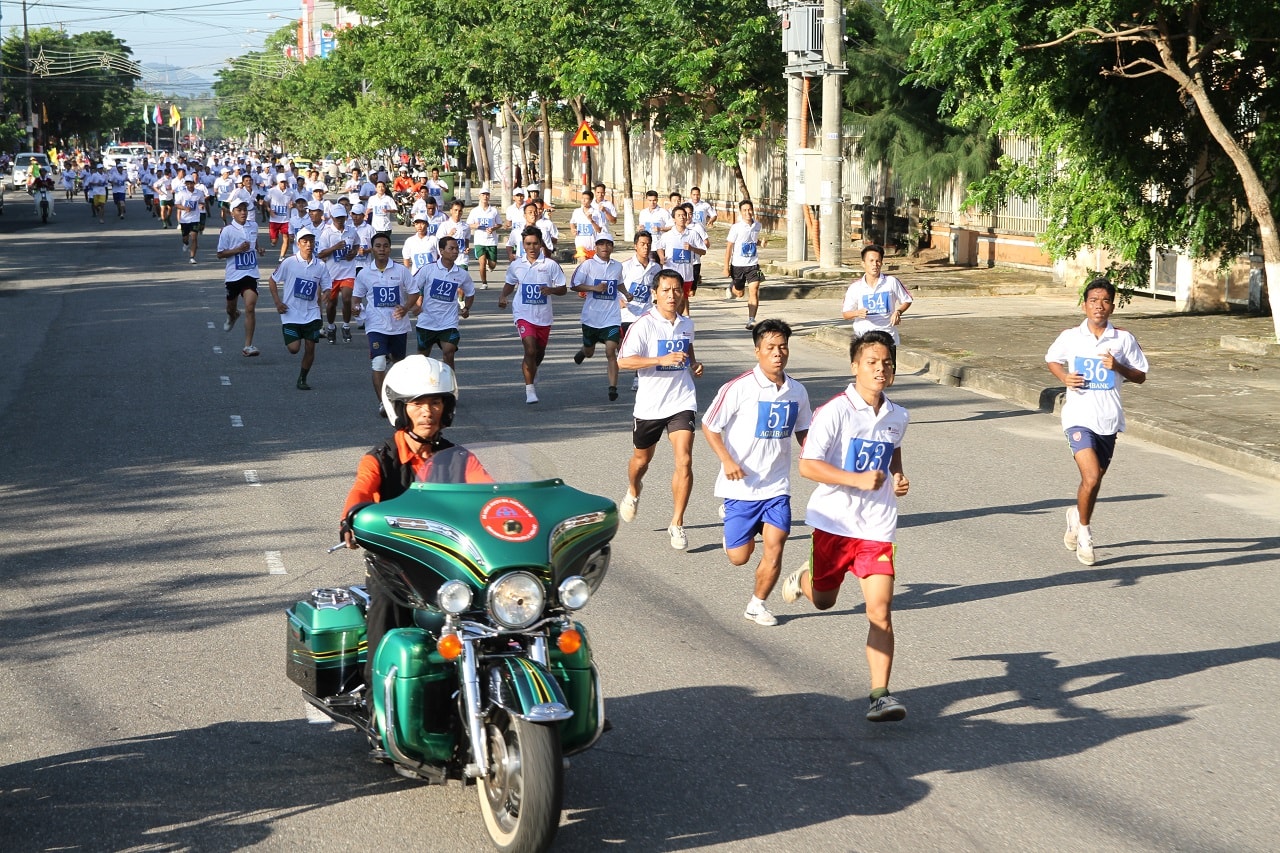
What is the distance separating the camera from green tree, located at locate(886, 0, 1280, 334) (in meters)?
16.7

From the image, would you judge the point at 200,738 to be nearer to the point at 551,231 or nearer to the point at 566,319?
the point at 566,319

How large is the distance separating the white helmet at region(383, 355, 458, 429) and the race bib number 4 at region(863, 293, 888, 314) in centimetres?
910

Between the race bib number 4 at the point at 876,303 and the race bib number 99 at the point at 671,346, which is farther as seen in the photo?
the race bib number 4 at the point at 876,303

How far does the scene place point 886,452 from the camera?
6.71 meters

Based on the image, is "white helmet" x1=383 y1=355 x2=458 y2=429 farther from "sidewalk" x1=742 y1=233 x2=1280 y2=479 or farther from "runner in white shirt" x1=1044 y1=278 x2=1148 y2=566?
"sidewalk" x1=742 y1=233 x2=1280 y2=479

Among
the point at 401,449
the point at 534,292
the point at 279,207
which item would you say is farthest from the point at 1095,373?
the point at 279,207

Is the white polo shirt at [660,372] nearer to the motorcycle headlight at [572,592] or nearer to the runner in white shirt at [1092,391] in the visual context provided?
the runner in white shirt at [1092,391]

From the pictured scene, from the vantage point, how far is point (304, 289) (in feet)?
53.2

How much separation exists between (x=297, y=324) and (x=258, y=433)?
3.10 meters

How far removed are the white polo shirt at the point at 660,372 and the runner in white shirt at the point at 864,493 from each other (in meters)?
3.31

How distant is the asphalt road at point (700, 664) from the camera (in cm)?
532

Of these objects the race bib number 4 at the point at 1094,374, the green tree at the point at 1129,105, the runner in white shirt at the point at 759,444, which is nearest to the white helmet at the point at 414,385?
the runner in white shirt at the point at 759,444

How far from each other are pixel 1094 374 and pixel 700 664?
3.64 metres

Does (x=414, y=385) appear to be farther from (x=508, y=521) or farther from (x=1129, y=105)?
(x=1129, y=105)
